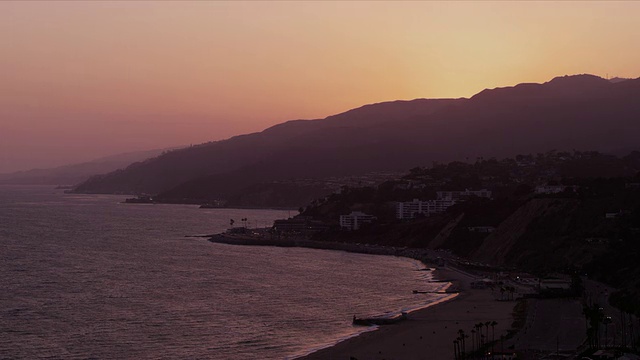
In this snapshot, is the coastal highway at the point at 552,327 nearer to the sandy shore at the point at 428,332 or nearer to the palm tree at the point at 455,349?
the sandy shore at the point at 428,332

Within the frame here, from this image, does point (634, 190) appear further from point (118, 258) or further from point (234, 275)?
point (118, 258)

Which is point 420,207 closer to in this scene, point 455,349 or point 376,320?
point 376,320

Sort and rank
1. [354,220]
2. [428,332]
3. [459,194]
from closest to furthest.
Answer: [428,332]
[354,220]
[459,194]

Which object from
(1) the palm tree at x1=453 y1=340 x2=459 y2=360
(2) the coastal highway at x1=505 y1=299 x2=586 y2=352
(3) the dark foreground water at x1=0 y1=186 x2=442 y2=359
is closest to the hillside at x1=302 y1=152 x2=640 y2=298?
(2) the coastal highway at x1=505 y1=299 x2=586 y2=352

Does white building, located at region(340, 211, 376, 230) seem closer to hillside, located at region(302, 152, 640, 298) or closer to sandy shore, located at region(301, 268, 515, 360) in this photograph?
hillside, located at region(302, 152, 640, 298)

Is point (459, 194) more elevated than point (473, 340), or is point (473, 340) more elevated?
point (459, 194)

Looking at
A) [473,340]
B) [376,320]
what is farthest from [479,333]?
[376,320]

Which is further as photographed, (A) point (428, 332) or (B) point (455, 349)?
(A) point (428, 332)

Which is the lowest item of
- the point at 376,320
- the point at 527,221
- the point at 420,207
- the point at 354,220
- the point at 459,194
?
the point at 376,320
